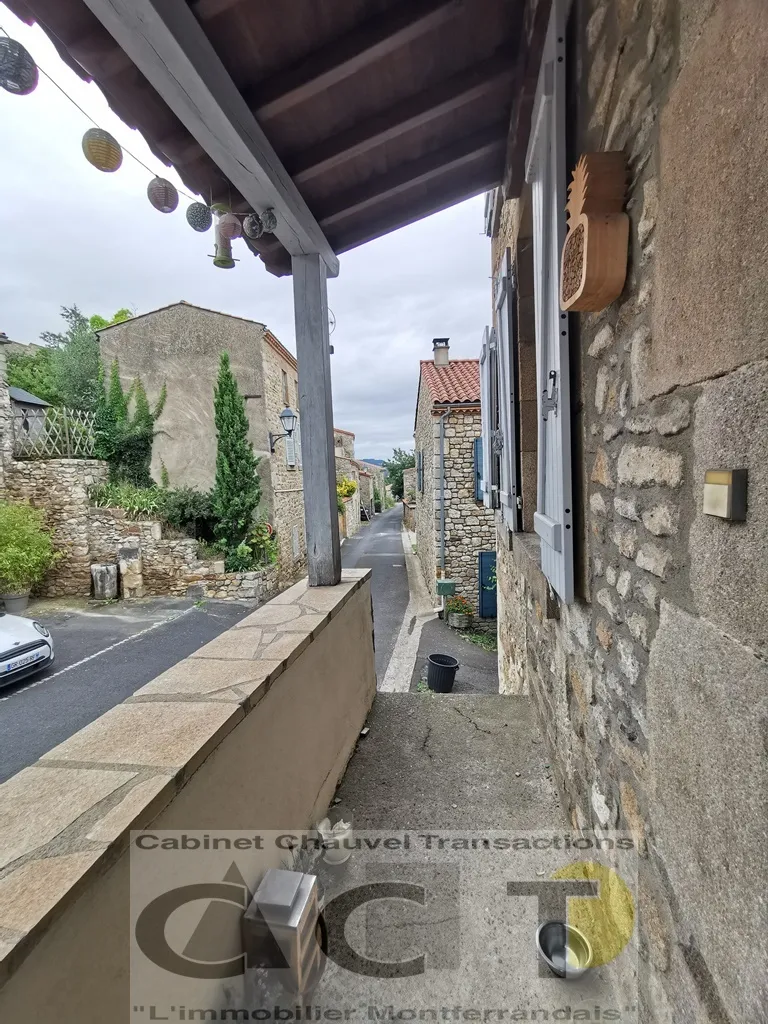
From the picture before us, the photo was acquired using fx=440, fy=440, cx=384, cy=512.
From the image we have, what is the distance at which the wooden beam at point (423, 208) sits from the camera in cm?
265

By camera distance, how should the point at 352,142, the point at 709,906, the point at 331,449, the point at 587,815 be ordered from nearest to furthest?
the point at 709,906 → the point at 587,815 → the point at 352,142 → the point at 331,449

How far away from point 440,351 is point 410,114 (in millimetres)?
9266

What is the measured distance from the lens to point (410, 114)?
1.96 metres

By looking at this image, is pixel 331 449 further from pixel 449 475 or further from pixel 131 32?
pixel 449 475

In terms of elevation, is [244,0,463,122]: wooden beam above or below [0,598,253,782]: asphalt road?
above

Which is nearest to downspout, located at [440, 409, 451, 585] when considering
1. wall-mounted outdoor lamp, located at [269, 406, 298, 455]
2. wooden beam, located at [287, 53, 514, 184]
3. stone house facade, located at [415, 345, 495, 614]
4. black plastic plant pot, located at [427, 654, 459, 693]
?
stone house facade, located at [415, 345, 495, 614]

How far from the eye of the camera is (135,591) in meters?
9.42

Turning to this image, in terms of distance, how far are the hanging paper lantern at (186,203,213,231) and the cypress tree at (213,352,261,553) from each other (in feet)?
26.2


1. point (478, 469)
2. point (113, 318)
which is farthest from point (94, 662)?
point (113, 318)

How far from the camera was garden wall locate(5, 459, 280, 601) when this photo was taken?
9.24 metres

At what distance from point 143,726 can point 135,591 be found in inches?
373

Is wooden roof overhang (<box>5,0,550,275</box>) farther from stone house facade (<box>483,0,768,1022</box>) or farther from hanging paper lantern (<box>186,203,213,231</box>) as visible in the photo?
stone house facade (<box>483,0,768,1022</box>)

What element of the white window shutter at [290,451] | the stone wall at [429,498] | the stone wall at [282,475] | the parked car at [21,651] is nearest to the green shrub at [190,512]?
the stone wall at [282,475]

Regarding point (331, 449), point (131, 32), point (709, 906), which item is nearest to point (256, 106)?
point (131, 32)
